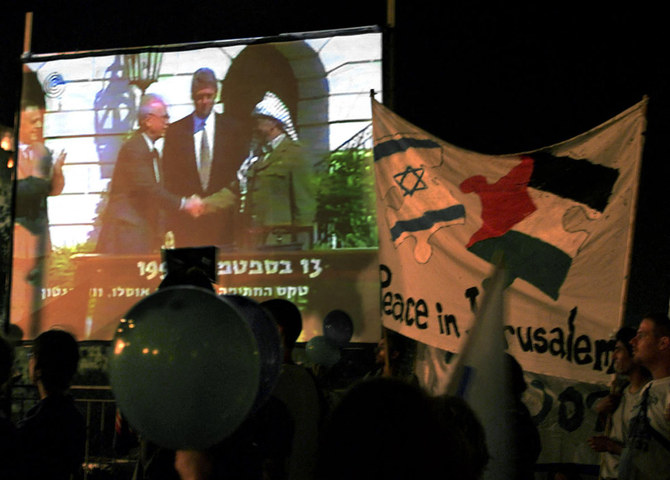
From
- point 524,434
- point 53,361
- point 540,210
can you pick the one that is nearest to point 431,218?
point 540,210

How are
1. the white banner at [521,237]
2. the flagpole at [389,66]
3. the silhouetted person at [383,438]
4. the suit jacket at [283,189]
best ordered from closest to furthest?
the silhouetted person at [383,438], the white banner at [521,237], the flagpole at [389,66], the suit jacket at [283,189]

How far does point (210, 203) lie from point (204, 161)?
1.26 ft

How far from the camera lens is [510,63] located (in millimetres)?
6367

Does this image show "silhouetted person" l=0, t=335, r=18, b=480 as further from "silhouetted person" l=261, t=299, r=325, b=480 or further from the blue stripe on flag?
the blue stripe on flag

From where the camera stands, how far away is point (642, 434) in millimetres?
2930

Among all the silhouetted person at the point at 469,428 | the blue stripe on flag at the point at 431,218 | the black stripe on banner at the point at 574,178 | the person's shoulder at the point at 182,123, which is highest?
the person's shoulder at the point at 182,123

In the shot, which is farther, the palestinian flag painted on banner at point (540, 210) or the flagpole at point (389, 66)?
the flagpole at point (389, 66)

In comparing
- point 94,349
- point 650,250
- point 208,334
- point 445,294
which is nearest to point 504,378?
point 208,334

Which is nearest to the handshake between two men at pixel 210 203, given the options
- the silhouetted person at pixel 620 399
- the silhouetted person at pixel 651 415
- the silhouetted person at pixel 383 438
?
the silhouetted person at pixel 620 399

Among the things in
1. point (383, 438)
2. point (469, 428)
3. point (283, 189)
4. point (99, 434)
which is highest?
point (283, 189)

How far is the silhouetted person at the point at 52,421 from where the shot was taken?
2.31m

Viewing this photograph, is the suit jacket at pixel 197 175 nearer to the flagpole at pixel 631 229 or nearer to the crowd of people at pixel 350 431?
the crowd of people at pixel 350 431

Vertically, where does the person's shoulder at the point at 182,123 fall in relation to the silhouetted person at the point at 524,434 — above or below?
above

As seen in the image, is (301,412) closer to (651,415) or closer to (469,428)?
(469,428)
